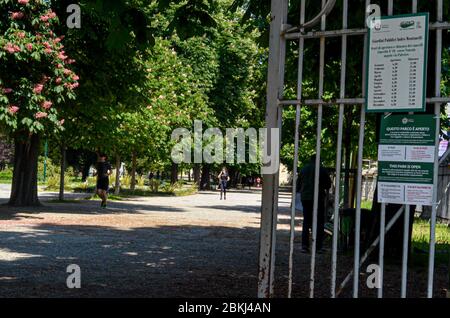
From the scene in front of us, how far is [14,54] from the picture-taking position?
651 inches

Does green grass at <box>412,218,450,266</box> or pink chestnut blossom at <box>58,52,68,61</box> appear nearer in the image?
green grass at <box>412,218,450,266</box>

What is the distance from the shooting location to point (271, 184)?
199 inches

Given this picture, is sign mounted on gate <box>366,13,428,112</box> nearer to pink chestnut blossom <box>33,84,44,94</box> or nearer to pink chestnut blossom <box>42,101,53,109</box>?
pink chestnut blossom <box>42,101,53,109</box>

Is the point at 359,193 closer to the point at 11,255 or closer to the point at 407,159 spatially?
the point at 407,159

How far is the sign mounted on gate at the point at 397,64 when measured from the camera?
15.0 ft

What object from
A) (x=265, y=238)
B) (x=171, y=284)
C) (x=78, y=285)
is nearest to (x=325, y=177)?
(x=171, y=284)

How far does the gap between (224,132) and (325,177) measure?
3471 cm

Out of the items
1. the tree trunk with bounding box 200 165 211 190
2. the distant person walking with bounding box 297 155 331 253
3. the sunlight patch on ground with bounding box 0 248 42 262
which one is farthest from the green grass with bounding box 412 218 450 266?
the tree trunk with bounding box 200 165 211 190

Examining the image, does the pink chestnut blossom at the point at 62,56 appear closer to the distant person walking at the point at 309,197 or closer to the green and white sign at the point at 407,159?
the distant person walking at the point at 309,197

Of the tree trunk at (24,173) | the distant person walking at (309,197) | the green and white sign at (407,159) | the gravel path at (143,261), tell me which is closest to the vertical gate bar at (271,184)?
the green and white sign at (407,159)

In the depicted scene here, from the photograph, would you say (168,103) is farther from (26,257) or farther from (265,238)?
(265,238)

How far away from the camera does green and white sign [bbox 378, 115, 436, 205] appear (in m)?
4.53

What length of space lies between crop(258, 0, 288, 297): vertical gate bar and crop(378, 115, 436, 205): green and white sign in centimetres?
82

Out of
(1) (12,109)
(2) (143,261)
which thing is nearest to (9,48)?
(1) (12,109)
